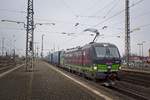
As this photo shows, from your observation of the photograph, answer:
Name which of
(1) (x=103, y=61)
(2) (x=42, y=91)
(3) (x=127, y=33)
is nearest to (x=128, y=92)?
(1) (x=103, y=61)

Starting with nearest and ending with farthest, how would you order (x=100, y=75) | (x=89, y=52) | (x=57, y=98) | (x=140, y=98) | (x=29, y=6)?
(x=57, y=98) < (x=140, y=98) < (x=100, y=75) < (x=89, y=52) < (x=29, y=6)

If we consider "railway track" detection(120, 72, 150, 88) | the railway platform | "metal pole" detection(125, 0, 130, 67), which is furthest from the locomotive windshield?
"metal pole" detection(125, 0, 130, 67)

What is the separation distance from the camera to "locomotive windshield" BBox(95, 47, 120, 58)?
70.0 ft

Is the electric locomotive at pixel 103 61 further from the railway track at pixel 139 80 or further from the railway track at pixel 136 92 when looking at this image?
the railway track at pixel 139 80

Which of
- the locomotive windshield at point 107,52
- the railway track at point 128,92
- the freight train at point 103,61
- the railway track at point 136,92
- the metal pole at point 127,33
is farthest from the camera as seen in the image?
the metal pole at point 127,33

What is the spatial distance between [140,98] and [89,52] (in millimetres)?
7982

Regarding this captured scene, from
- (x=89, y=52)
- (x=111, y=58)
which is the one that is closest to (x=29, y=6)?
(x=89, y=52)

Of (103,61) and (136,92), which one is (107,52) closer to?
(103,61)

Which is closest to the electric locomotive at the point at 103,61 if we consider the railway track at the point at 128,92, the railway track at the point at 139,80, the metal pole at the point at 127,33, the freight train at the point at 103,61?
the freight train at the point at 103,61

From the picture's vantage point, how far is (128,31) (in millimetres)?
46188

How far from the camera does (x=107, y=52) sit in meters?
21.6

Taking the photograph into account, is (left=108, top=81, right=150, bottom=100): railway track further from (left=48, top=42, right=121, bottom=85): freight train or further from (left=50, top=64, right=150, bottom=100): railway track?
(left=48, top=42, right=121, bottom=85): freight train

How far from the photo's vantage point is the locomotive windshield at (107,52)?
70.0 feet

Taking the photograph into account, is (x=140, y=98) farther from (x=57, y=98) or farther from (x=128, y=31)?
(x=128, y=31)
